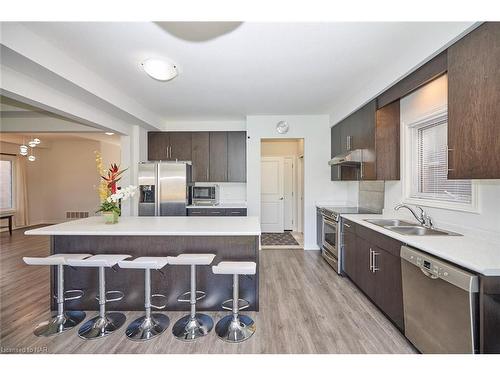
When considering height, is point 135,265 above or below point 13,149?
below

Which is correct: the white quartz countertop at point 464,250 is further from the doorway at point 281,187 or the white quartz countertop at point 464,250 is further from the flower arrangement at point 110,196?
the doorway at point 281,187

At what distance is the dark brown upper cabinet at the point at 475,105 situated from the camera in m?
1.46

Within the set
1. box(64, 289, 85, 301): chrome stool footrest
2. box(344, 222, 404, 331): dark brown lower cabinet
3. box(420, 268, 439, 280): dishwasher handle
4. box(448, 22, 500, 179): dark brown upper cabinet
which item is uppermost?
box(448, 22, 500, 179): dark brown upper cabinet

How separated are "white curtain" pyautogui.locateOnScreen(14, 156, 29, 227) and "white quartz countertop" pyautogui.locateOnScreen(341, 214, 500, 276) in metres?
9.24

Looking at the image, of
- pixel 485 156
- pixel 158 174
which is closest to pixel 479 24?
pixel 485 156

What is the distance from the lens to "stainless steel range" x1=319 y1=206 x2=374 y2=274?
11.2 ft

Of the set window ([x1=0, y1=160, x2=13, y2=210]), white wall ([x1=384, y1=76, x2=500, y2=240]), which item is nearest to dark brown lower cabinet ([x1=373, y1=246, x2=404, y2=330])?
white wall ([x1=384, y1=76, x2=500, y2=240])

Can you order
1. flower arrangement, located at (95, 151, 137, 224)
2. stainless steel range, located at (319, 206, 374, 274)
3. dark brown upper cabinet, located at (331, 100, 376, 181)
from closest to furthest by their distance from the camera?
1. flower arrangement, located at (95, 151, 137, 224)
2. dark brown upper cabinet, located at (331, 100, 376, 181)
3. stainless steel range, located at (319, 206, 374, 274)

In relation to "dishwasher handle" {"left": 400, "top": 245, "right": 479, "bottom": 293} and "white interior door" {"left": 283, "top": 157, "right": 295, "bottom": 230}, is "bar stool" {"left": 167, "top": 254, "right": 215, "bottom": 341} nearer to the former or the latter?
"dishwasher handle" {"left": 400, "top": 245, "right": 479, "bottom": 293}

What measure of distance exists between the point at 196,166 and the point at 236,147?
0.92m

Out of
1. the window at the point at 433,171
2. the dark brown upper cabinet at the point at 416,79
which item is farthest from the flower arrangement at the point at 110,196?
the window at the point at 433,171

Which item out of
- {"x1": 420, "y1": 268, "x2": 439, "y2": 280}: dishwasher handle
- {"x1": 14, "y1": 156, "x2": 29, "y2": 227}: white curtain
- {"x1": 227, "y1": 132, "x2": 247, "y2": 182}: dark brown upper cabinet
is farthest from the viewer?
{"x1": 14, "y1": 156, "x2": 29, "y2": 227}: white curtain
